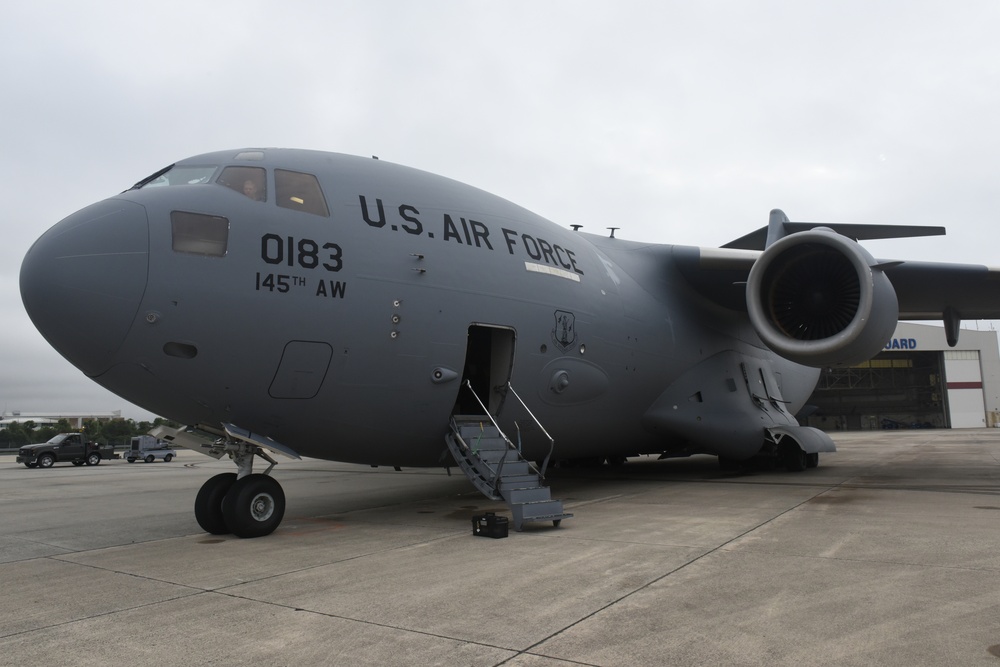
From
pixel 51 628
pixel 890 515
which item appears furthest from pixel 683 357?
pixel 51 628

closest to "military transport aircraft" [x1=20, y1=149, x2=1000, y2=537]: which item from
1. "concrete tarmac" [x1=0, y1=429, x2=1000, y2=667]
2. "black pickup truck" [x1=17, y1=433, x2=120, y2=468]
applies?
"concrete tarmac" [x1=0, y1=429, x2=1000, y2=667]

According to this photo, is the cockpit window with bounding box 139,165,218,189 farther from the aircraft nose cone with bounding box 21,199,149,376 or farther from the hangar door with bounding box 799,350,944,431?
the hangar door with bounding box 799,350,944,431

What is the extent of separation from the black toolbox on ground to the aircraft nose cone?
3.64 m

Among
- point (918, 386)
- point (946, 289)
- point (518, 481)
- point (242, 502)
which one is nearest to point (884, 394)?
point (918, 386)

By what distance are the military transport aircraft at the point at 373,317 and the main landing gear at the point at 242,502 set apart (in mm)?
24

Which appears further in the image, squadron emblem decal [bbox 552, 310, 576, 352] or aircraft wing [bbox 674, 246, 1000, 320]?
aircraft wing [bbox 674, 246, 1000, 320]

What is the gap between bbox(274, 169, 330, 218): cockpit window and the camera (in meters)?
6.96

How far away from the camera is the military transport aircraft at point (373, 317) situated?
6078mm

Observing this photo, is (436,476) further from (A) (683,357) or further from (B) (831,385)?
(B) (831,385)

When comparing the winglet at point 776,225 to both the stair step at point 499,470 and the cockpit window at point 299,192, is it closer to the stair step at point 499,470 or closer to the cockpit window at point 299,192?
the stair step at point 499,470

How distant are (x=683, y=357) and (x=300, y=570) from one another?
27.1ft

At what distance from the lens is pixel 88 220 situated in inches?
239

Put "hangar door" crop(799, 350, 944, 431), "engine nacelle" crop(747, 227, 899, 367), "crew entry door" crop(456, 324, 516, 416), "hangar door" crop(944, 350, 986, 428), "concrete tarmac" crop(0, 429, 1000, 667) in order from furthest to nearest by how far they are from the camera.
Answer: "hangar door" crop(799, 350, 944, 431)
"hangar door" crop(944, 350, 986, 428)
"engine nacelle" crop(747, 227, 899, 367)
"crew entry door" crop(456, 324, 516, 416)
"concrete tarmac" crop(0, 429, 1000, 667)

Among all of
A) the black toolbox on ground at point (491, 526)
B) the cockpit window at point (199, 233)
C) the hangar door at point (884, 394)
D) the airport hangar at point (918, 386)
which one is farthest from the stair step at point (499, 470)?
the hangar door at point (884, 394)
